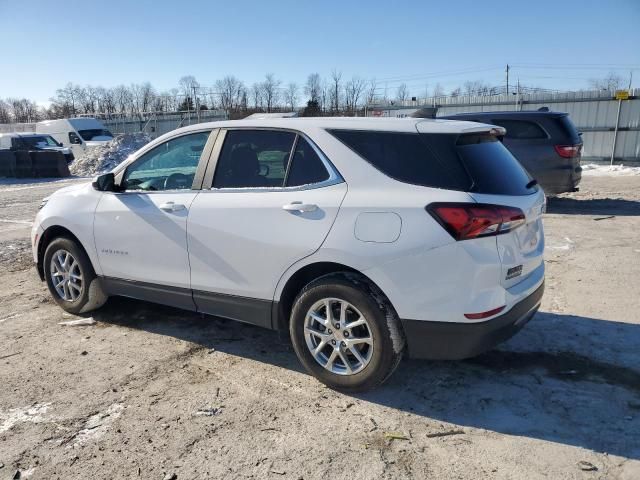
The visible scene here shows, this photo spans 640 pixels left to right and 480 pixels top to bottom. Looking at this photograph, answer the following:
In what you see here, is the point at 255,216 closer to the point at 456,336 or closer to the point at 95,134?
the point at 456,336

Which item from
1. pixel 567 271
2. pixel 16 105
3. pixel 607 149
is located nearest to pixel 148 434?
pixel 567 271

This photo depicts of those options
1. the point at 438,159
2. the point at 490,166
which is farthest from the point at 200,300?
the point at 490,166

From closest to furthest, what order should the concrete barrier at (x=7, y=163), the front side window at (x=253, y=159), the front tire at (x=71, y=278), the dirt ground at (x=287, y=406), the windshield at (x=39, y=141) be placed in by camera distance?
the dirt ground at (x=287, y=406), the front side window at (x=253, y=159), the front tire at (x=71, y=278), the concrete barrier at (x=7, y=163), the windshield at (x=39, y=141)

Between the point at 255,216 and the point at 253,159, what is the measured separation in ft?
1.67

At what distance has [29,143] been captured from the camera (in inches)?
882

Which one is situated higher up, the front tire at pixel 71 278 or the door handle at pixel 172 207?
the door handle at pixel 172 207

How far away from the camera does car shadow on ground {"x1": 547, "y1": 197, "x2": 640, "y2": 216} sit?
32.1ft

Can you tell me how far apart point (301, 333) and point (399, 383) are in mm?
783

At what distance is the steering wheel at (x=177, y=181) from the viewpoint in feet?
13.5

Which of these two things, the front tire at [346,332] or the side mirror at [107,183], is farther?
the side mirror at [107,183]

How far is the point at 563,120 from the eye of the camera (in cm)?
975

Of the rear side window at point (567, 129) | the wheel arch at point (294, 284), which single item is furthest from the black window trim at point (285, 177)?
the rear side window at point (567, 129)

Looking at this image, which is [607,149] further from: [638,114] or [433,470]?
[433,470]

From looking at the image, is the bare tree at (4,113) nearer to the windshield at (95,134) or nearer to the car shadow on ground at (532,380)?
the windshield at (95,134)
